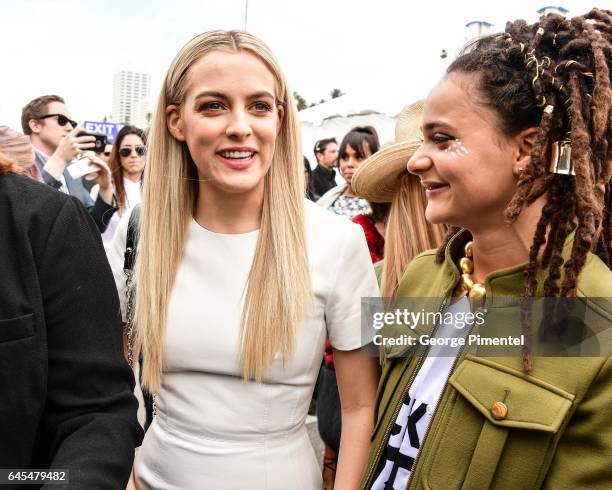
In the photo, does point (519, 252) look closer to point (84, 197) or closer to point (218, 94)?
point (218, 94)

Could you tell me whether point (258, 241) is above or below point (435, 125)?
below

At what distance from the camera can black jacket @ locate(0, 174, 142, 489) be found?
1032mm

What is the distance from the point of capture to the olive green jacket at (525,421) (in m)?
1.20

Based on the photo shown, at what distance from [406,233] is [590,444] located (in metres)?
1.19

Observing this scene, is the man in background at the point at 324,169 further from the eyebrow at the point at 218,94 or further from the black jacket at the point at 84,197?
the eyebrow at the point at 218,94

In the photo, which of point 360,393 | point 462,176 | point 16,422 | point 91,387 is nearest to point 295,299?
point 360,393

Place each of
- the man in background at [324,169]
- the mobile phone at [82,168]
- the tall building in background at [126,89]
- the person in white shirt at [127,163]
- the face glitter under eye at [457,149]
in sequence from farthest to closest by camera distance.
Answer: the tall building in background at [126,89]
the man in background at [324,169]
the person in white shirt at [127,163]
the mobile phone at [82,168]
the face glitter under eye at [457,149]

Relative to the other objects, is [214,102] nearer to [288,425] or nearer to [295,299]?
[295,299]

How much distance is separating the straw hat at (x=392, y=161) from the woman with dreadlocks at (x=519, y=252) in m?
0.78

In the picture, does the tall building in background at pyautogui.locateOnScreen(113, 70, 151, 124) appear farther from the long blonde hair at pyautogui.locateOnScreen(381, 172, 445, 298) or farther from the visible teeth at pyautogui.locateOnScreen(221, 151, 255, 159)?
the visible teeth at pyautogui.locateOnScreen(221, 151, 255, 159)

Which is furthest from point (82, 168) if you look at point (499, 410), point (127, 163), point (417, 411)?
point (499, 410)

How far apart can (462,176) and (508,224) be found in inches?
6.3

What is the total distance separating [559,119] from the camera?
1329mm
